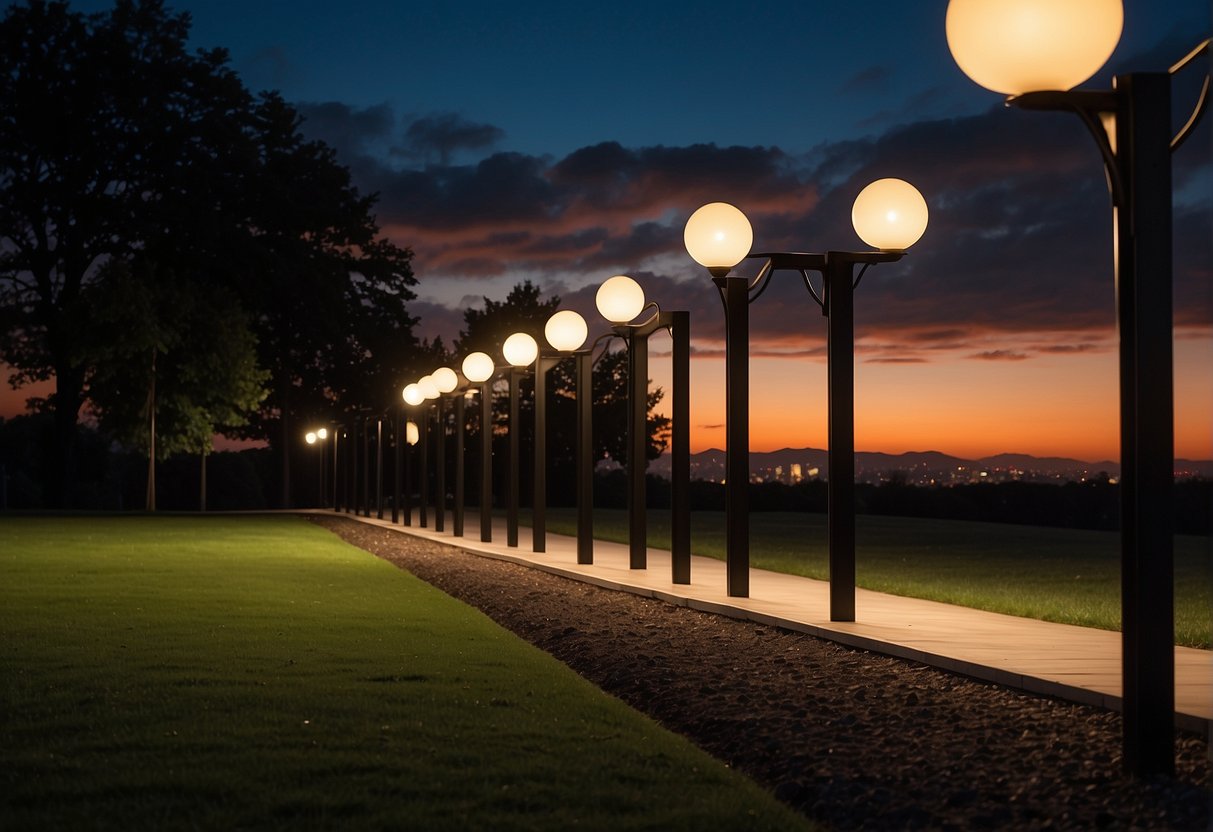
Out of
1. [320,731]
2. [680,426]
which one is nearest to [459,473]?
[680,426]

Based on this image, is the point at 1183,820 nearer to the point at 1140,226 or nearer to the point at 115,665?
the point at 1140,226

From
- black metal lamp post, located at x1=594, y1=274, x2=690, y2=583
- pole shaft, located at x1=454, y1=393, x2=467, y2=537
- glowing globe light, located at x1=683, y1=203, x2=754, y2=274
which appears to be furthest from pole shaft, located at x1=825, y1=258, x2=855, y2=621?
pole shaft, located at x1=454, y1=393, x2=467, y2=537

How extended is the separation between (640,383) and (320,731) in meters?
8.80

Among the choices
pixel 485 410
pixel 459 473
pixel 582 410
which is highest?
pixel 485 410

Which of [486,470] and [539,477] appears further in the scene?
[486,470]

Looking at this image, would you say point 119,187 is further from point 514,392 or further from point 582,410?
point 582,410

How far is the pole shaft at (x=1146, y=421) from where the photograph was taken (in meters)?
5.07

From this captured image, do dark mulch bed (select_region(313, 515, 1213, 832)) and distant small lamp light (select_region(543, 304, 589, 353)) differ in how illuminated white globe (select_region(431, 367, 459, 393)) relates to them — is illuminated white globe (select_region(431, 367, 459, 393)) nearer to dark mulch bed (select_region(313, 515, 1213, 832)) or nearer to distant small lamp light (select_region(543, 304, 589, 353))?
distant small lamp light (select_region(543, 304, 589, 353))

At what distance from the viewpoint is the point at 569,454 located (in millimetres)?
61344

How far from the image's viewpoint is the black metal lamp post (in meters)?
13.0

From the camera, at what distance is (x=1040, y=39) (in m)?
5.56

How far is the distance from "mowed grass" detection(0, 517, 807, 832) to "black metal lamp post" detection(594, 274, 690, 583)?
3.04 metres

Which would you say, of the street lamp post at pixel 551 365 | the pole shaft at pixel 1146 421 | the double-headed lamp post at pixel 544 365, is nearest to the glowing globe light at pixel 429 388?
the double-headed lamp post at pixel 544 365

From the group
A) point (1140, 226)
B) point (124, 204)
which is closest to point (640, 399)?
point (1140, 226)
